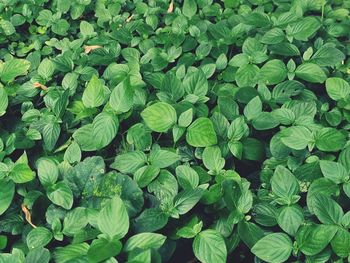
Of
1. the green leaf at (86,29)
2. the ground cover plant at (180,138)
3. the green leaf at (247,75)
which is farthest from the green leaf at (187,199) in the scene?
the green leaf at (86,29)

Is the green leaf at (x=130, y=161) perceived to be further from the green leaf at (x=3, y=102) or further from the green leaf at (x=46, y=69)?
the green leaf at (x=46, y=69)

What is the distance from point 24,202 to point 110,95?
46 centimetres

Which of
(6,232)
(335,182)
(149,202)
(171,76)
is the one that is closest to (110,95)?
(171,76)

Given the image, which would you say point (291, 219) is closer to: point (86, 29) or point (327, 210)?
point (327, 210)

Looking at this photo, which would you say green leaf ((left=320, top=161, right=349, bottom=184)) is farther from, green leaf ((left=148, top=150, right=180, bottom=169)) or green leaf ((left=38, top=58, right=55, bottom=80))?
green leaf ((left=38, top=58, right=55, bottom=80))

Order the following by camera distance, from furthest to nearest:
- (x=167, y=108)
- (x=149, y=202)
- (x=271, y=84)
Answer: (x=271, y=84)
(x=167, y=108)
(x=149, y=202)

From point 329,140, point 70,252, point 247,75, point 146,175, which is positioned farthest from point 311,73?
point 70,252

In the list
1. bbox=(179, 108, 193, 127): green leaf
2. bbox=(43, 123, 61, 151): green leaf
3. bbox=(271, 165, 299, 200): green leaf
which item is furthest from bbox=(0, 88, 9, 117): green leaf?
bbox=(271, 165, 299, 200): green leaf

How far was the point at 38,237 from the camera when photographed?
1444 mm

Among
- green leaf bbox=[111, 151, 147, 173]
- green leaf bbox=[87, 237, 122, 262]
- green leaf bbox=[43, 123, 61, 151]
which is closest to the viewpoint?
green leaf bbox=[87, 237, 122, 262]

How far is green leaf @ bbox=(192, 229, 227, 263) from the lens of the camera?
138cm

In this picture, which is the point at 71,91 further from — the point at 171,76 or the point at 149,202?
the point at 149,202

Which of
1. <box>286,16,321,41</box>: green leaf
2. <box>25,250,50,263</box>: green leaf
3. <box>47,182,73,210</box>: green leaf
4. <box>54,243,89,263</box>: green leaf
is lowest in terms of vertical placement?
<box>54,243,89,263</box>: green leaf

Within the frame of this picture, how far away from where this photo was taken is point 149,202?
154cm
